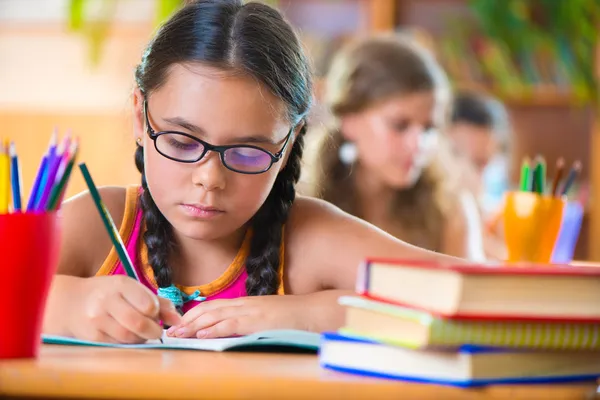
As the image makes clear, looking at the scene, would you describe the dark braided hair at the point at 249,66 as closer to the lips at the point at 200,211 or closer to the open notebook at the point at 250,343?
the lips at the point at 200,211

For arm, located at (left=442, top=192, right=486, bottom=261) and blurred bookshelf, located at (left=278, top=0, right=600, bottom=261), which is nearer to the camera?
arm, located at (left=442, top=192, right=486, bottom=261)

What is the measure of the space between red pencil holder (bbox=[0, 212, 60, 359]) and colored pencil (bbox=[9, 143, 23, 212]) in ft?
0.05

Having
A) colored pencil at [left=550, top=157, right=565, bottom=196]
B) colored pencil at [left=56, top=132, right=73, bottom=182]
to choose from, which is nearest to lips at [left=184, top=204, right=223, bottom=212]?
colored pencil at [left=56, top=132, right=73, bottom=182]

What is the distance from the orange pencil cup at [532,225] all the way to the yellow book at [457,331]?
3.28ft

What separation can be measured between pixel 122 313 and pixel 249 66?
0.44m

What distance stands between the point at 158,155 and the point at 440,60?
126 inches

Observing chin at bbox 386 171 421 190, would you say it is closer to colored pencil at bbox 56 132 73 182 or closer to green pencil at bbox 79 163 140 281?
→ green pencil at bbox 79 163 140 281

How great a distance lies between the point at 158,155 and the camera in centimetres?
120

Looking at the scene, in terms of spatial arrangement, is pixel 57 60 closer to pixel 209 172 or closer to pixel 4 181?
pixel 209 172

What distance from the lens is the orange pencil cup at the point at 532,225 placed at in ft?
5.73

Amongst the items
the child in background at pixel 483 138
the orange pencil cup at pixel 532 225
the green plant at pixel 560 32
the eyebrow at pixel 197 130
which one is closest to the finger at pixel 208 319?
the eyebrow at pixel 197 130

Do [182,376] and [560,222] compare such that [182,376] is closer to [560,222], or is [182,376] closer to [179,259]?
[179,259]

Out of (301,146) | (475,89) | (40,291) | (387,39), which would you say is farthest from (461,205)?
(40,291)

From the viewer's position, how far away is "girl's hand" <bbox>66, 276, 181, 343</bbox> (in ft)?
2.94
